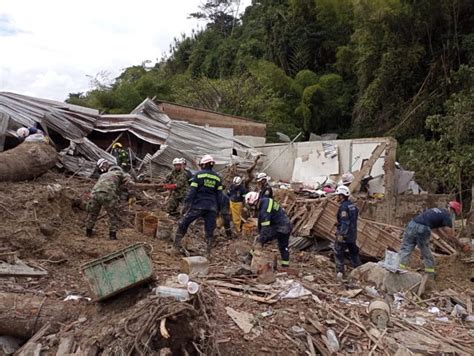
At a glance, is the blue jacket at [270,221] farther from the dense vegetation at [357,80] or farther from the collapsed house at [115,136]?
the dense vegetation at [357,80]

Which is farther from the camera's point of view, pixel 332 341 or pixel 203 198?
pixel 203 198

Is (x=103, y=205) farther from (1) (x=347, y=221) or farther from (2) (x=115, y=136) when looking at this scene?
(2) (x=115, y=136)

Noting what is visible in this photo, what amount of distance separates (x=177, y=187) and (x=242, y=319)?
5002mm

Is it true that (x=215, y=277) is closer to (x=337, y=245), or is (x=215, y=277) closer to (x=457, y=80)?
(x=337, y=245)

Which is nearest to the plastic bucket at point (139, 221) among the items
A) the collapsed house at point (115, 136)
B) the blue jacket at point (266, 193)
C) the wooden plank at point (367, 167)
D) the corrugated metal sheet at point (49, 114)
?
the blue jacket at point (266, 193)

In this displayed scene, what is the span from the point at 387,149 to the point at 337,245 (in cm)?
652

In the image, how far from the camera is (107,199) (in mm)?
7906

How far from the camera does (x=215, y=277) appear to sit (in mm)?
6531

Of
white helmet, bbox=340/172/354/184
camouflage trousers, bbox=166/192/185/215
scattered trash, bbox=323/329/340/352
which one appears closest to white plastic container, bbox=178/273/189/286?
scattered trash, bbox=323/329/340/352

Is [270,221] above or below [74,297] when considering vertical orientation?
above

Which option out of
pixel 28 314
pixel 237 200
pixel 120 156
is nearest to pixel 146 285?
pixel 28 314

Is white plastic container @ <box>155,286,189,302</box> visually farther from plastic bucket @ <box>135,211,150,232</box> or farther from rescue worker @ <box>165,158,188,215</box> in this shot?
rescue worker @ <box>165,158,188,215</box>

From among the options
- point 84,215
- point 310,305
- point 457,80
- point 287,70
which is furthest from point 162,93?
point 310,305

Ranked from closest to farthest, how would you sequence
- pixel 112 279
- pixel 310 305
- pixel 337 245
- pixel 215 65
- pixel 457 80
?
1. pixel 112 279
2. pixel 310 305
3. pixel 337 245
4. pixel 457 80
5. pixel 215 65
